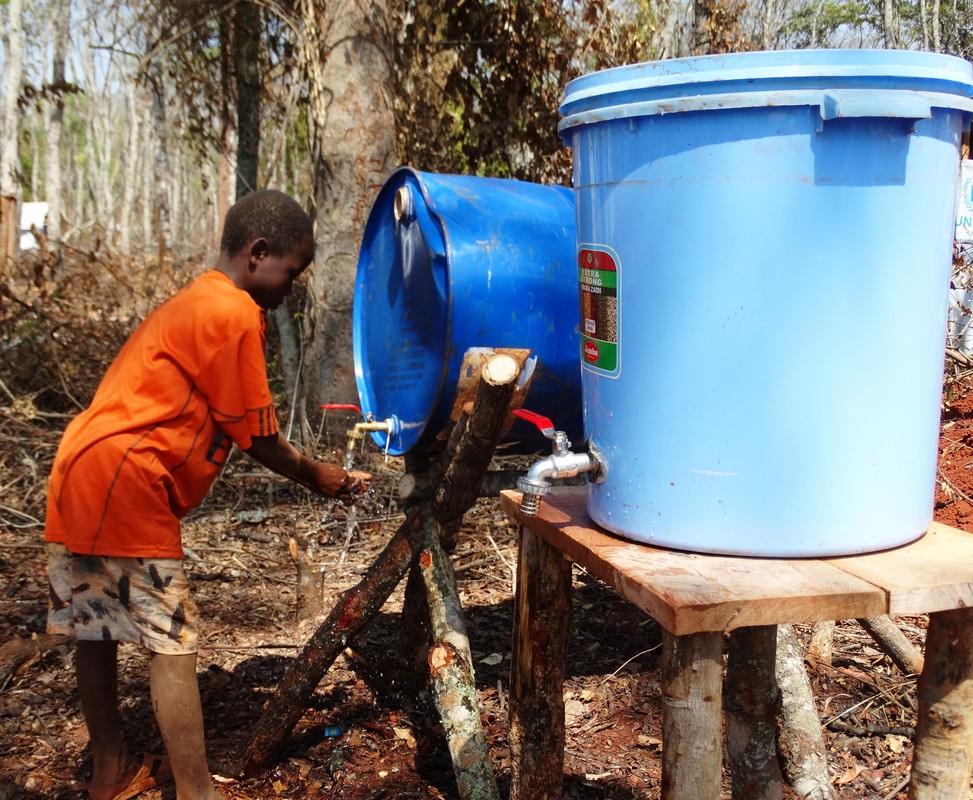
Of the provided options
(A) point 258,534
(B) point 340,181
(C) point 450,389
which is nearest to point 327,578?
(A) point 258,534

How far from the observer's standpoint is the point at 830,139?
1381mm

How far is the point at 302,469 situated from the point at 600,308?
3.87ft

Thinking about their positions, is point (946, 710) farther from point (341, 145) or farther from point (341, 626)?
point (341, 145)

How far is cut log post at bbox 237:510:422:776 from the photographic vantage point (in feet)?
8.53

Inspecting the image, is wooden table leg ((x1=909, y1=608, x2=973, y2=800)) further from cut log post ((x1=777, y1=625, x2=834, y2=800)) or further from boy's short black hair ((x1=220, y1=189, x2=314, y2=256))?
boy's short black hair ((x1=220, y1=189, x2=314, y2=256))

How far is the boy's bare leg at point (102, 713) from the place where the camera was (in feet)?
7.91

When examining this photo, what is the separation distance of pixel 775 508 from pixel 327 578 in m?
2.82

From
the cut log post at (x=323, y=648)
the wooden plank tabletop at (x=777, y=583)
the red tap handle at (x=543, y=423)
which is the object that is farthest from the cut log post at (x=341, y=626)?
the wooden plank tabletop at (x=777, y=583)

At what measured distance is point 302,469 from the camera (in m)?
2.52

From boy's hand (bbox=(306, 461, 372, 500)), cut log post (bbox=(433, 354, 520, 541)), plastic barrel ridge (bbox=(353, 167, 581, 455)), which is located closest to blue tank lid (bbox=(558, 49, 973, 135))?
cut log post (bbox=(433, 354, 520, 541))

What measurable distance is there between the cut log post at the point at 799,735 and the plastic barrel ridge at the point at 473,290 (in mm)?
885

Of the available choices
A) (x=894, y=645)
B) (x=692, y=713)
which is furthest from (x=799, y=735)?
(x=692, y=713)

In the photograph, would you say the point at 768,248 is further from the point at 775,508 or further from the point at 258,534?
the point at 258,534

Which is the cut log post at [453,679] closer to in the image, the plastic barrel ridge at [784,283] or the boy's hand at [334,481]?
the boy's hand at [334,481]
